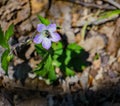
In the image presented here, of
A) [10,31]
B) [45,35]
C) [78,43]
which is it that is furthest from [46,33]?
[78,43]

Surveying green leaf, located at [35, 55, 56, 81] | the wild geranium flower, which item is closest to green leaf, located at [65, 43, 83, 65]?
green leaf, located at [35, 55, 56, 81]

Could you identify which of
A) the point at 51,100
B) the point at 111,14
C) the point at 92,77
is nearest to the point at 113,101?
the point at 92,77

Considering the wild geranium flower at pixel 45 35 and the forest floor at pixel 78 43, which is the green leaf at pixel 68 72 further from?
the wild geranium flower at pixel 45 35

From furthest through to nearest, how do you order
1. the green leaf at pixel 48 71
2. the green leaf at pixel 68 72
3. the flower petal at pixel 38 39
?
the green leaf at pixel 68 72, the green leaf at pixel 48 71, the flower petal at pixel 38 39

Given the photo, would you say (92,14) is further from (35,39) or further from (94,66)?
(35,39)

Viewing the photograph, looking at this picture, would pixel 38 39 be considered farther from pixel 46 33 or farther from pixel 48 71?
pixel 48 71

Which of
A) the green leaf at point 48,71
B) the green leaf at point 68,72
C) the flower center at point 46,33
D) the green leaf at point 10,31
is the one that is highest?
the green leaf at point 10,31

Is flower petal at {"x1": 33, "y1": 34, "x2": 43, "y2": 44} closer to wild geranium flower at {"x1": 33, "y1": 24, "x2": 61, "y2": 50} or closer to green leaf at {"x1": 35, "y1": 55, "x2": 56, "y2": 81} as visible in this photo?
wild geranium flower at {"x1": 33, "y1": 24, "x2": 61, "y2": 50}

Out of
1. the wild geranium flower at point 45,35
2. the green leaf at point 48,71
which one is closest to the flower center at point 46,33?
the wild geranium flower at point 45,35
